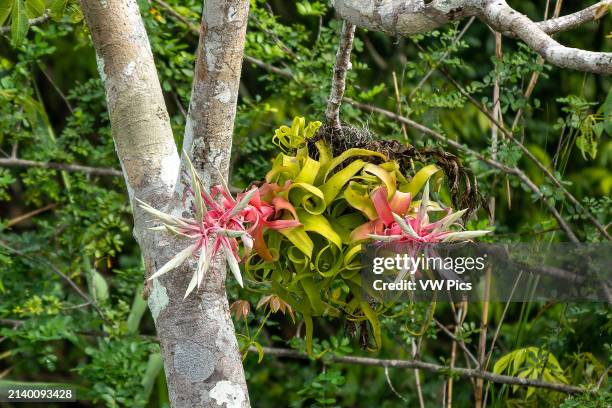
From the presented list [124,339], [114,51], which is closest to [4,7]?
[114,51]

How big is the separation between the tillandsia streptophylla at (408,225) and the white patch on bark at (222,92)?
0.27m

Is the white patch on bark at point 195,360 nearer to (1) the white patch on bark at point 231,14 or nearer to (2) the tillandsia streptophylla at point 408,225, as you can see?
(2) the tillandsia streptophylla at point 408,225

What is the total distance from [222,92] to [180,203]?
0.60 feet

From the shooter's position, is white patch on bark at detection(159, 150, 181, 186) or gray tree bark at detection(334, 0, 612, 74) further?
white patch on bark at detection(159, 150, 181, 186)

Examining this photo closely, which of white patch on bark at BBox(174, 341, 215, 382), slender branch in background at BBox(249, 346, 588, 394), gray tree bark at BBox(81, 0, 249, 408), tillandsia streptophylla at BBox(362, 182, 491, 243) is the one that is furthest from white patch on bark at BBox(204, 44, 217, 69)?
slender branch in background at BBox(249, 346, 588, 394)

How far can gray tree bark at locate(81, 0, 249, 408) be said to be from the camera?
4.38 feet

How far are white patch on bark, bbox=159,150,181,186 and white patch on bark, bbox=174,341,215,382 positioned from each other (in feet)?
0.87

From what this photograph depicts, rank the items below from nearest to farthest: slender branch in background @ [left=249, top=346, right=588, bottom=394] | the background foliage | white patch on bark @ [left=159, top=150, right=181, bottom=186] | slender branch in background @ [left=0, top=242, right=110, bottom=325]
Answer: white patch on bark @ [left=159, top=150, right=181, bottom=186] → slender branch in background @ [left=249, top=346, right=588, bottom=394] → the background foliage → slender branch in background @ [left=0, top=242, right=110, bottom=325]

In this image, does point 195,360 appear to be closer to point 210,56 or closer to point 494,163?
point 210,56

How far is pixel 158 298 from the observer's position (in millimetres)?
1382

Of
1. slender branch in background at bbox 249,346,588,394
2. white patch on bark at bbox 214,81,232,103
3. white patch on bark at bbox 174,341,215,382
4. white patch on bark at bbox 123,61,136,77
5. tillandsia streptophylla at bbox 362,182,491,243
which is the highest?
white patch on bark at bbox 123,61,136,77

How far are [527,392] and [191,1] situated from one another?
149 cm

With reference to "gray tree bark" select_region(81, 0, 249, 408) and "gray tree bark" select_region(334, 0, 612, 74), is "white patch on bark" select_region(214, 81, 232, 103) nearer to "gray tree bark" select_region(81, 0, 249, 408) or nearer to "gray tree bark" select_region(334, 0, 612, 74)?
"gray tree bark" select_region(81, 0, 249, 408)

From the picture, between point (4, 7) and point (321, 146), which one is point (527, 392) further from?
point (4, 7)
